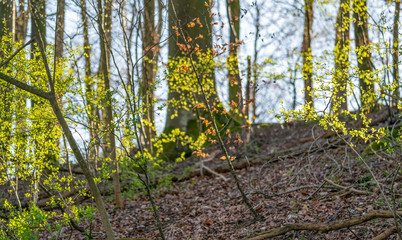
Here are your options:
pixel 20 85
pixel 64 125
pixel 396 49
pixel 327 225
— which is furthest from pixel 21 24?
pixel 327 225

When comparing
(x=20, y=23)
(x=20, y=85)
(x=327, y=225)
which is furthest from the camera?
(x=20, y=23)

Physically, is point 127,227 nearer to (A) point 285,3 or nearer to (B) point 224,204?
(B) point 224,204

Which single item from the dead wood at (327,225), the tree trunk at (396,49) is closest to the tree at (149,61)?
the dead wood at (327,225)

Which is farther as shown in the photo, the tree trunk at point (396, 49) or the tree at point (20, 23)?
the tree at point (20, 23)

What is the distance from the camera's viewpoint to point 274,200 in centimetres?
734

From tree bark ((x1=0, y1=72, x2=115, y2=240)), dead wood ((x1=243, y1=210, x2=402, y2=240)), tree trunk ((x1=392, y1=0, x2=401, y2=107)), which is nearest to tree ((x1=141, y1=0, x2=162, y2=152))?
tree bark ((x1=0, y1=72, x2=115, y2=240))

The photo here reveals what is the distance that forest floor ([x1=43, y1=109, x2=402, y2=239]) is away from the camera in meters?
6.08

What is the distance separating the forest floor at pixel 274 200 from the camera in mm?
6078

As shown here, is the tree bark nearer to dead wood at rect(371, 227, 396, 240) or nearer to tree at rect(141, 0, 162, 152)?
tree at rect(141, 0, 162, 152)

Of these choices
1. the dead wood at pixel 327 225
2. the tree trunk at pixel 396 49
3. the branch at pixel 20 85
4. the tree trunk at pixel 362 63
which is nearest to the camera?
the branch at pixel 20 85

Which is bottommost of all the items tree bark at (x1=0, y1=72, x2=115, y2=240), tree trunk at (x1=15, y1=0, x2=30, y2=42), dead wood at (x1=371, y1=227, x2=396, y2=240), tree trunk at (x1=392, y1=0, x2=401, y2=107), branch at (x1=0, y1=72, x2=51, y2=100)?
dead wood at (x1=371, y1=227, x2=396, y2=240)

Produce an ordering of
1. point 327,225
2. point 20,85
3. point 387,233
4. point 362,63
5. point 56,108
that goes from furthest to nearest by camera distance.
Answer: point 362,63 < point 327,225 < point 387,233 < point 56,108 < point 20,85

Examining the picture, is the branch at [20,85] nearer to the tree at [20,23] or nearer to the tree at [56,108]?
the tree at [56,108]

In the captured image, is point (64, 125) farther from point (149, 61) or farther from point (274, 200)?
point (274, 200)
